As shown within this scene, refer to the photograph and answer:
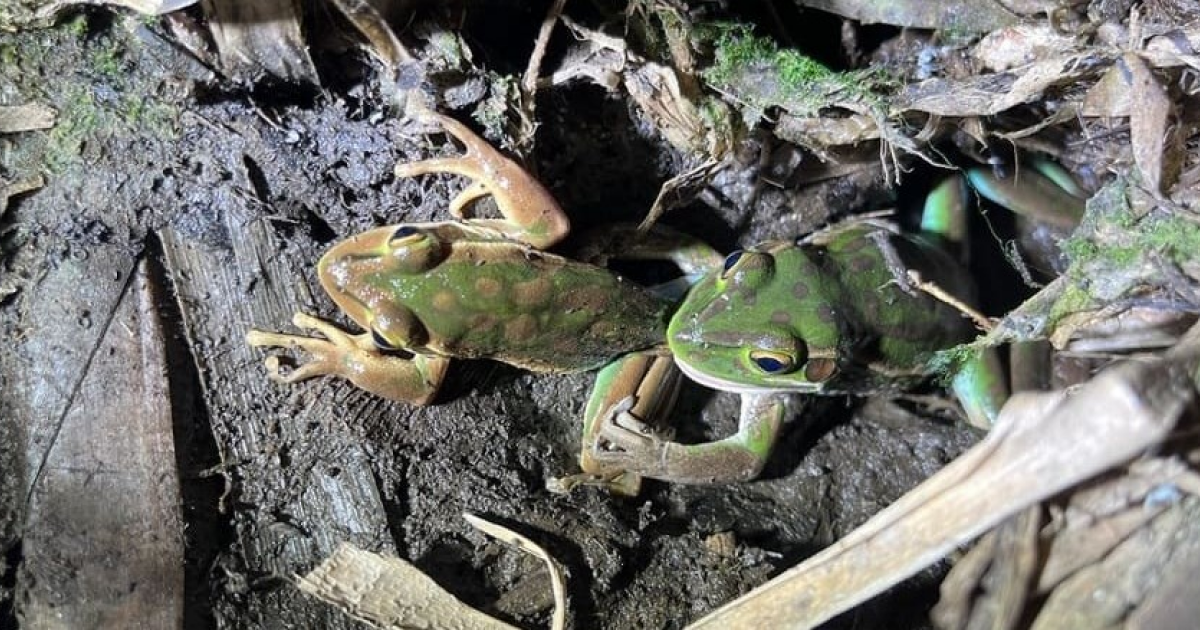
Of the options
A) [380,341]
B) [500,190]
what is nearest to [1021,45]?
[500,190]

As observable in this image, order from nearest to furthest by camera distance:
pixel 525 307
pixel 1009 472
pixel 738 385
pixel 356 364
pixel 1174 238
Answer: pixel 1009 472, pixel 1174 238, pixel 356 364, pixel 525 307, pixel 738 385

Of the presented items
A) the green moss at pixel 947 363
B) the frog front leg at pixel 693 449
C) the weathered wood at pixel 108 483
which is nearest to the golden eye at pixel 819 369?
the frog front leg at pixel 693 449

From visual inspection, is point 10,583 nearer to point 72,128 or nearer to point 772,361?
point 72,128

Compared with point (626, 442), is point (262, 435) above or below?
above

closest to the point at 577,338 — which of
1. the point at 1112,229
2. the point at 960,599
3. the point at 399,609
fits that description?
the point at 399,609

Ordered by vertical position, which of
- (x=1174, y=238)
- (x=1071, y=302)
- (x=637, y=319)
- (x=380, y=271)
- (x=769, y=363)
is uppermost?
(x=1174, y=238)

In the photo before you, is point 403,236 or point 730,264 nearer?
point 403,236

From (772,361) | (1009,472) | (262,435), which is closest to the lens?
(1009,472)

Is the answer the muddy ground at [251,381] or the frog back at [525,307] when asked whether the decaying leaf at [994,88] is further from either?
the frog back at [525,307]
